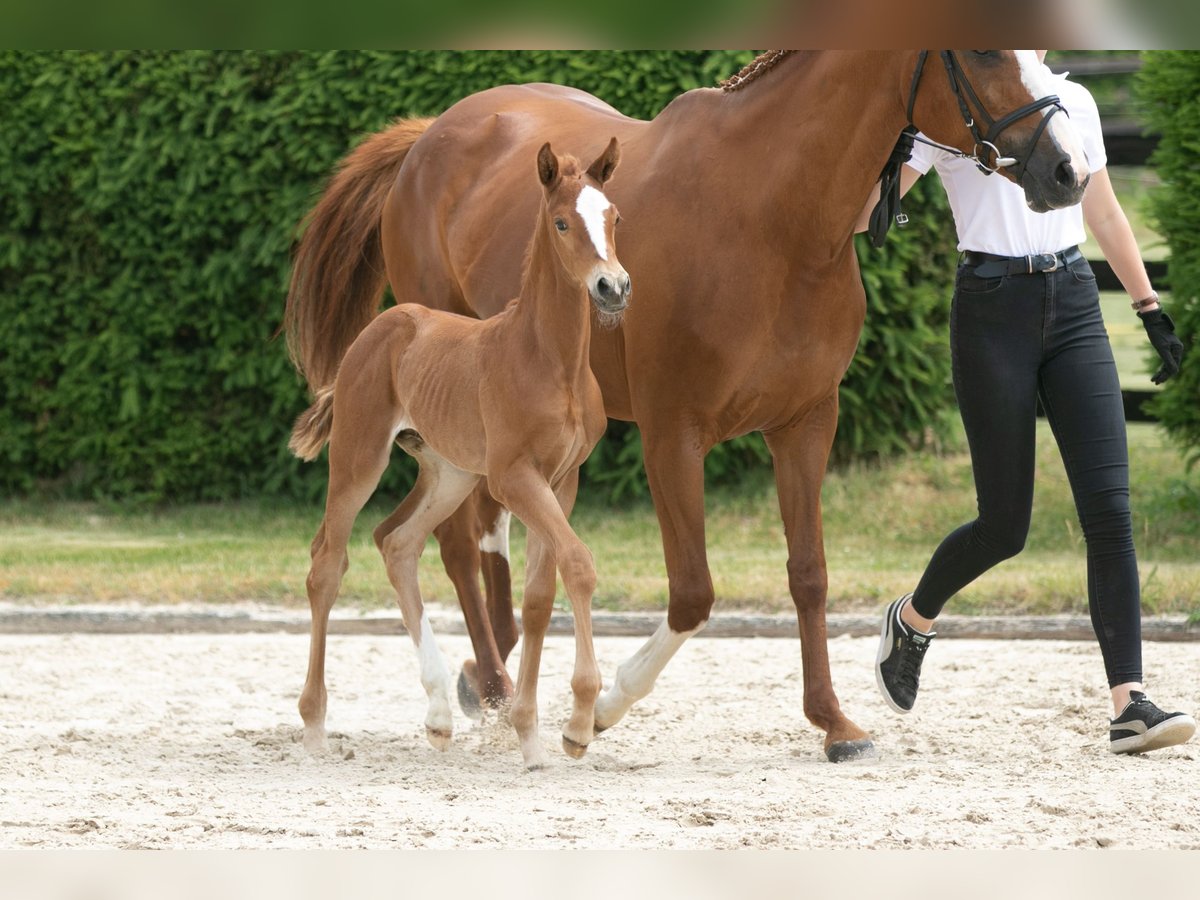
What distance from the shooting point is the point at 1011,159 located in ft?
10.8

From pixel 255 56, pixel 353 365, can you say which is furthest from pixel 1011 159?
pixel 255 56

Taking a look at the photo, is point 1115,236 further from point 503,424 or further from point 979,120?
point 503,424

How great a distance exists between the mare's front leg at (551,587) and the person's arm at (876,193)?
1.08 m

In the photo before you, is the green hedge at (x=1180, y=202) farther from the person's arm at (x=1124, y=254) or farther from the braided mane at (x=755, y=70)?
the braided mane at (x=755, y=70)

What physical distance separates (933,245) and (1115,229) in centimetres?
420

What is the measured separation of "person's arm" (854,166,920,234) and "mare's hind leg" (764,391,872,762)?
0.52 meters

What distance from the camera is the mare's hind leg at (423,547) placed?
4.27 meters

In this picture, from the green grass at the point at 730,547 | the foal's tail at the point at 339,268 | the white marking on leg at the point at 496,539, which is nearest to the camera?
the white marking on leg at the point at 496,539

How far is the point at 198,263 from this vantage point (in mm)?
8602

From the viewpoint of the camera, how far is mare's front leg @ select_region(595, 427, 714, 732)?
4.14m

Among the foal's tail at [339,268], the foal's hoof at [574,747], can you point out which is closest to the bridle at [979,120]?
the foal's hoof at [574,747]

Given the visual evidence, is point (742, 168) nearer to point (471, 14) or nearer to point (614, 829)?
point (614, 829)

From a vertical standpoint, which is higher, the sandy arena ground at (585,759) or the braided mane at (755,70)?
the braided mane at (755,70)

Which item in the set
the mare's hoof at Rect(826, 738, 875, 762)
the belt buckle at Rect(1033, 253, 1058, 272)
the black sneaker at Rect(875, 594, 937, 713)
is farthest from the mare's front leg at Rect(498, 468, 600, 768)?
the belt buckle at Rect(1033, 253, 1058, 272)
